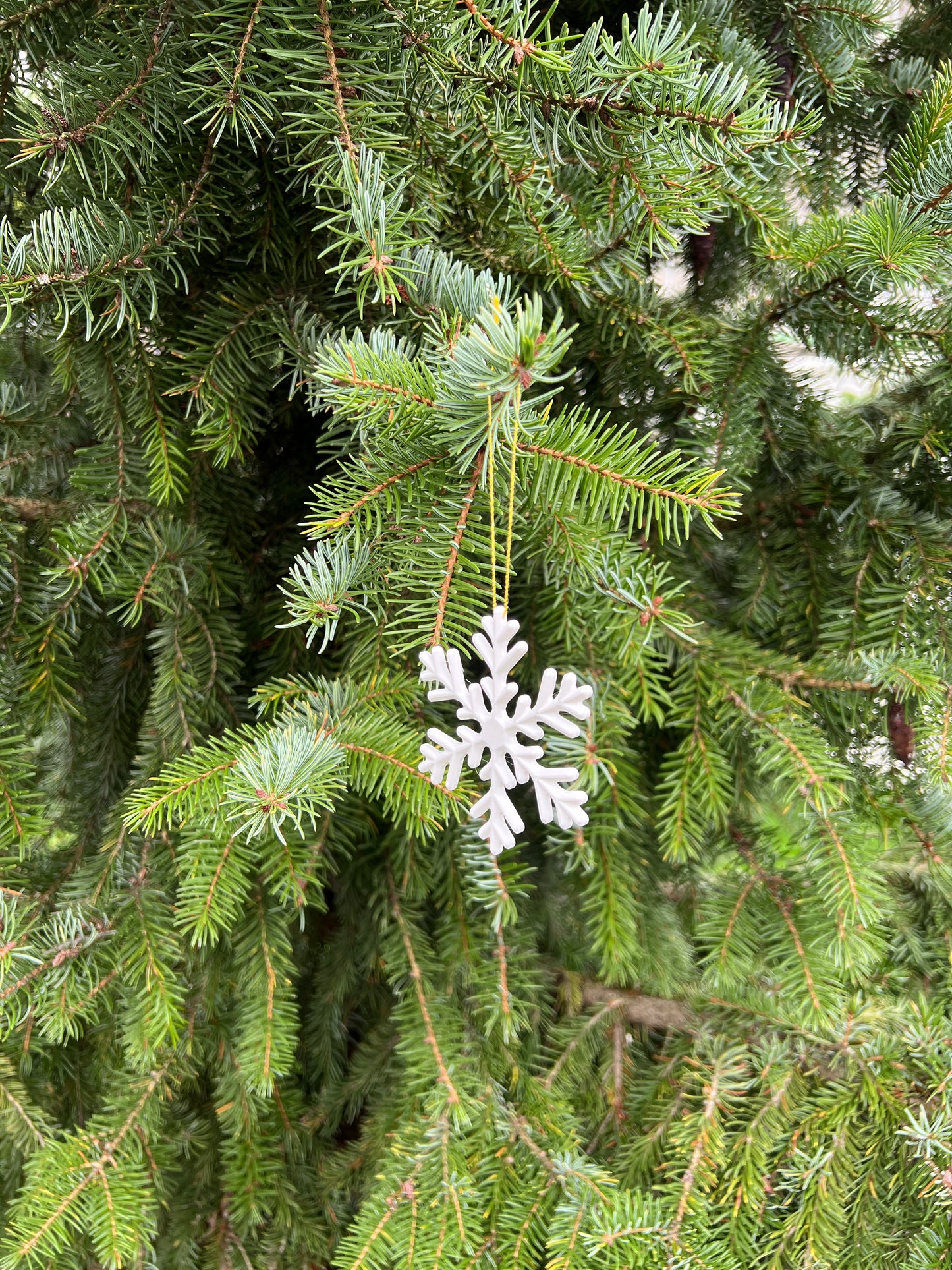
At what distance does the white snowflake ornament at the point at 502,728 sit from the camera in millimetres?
380

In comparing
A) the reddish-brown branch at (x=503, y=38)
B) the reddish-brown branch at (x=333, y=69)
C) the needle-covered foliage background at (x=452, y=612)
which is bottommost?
the needle-covered foliage background at (x=452, y=612)

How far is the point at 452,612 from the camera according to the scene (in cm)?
45

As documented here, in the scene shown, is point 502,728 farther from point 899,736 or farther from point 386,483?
point 899,736

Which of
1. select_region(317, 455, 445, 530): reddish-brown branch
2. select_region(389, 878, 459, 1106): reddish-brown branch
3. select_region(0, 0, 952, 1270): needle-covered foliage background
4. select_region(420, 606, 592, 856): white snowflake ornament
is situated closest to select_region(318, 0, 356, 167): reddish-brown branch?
select_region(0, 0, 952, 1270): needle-covered foliage background

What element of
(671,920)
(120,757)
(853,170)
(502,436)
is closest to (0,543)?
(120,757)

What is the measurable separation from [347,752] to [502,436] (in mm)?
250

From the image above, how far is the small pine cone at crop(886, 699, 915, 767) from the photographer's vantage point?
75cm

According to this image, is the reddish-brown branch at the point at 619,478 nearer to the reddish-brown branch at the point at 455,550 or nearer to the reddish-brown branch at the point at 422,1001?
the reddish-brown branch at the point at 455,550

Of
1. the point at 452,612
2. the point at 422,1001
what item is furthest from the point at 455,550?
the point at 422,1001

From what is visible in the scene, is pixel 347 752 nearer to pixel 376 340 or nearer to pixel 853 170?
pixel 376 340

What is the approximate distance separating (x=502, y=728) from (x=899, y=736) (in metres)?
0.53

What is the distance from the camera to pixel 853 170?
896mm

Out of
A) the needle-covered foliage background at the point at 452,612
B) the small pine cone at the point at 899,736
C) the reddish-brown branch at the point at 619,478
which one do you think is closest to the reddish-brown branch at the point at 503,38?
the needle-covered foliage background at the point at 452,612

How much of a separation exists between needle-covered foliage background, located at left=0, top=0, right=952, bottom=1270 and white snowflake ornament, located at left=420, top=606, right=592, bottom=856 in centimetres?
5
